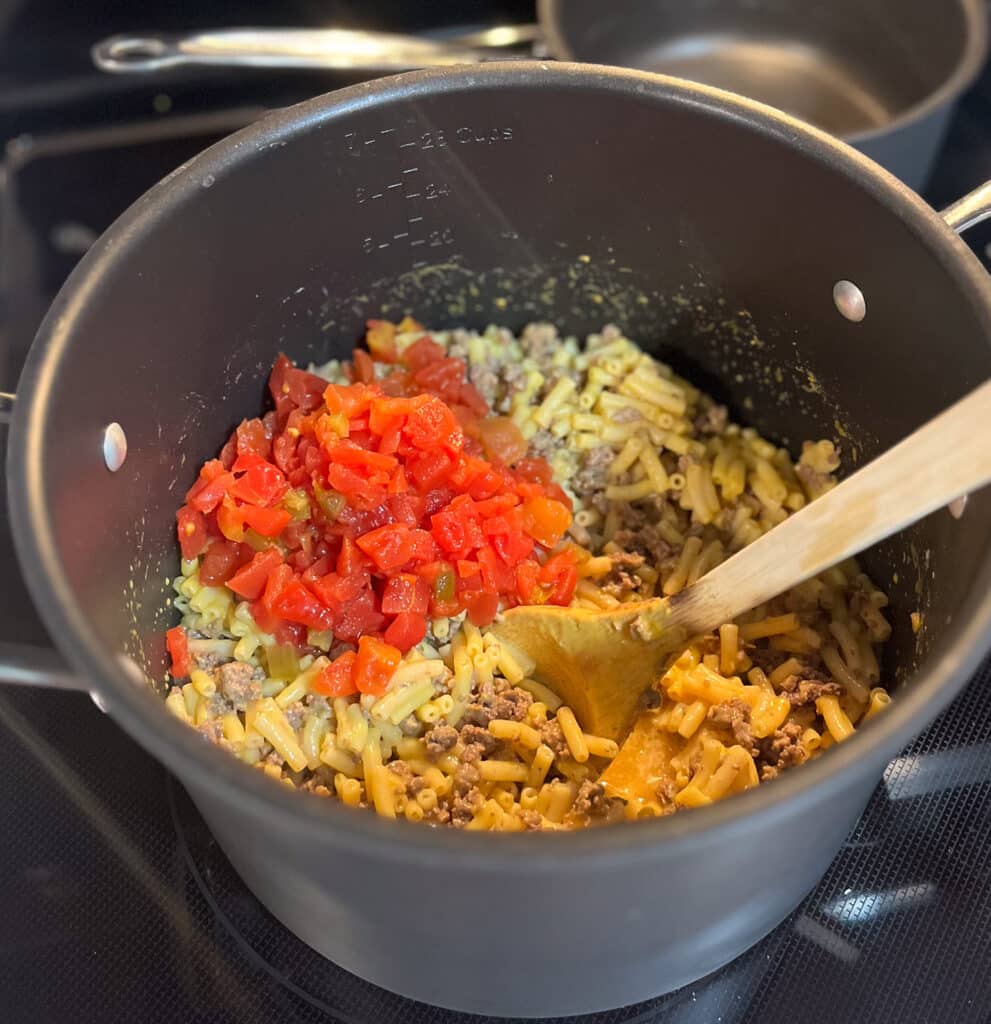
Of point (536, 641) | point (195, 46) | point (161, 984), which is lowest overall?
point (161, 984)

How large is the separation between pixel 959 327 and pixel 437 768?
2.97 feet

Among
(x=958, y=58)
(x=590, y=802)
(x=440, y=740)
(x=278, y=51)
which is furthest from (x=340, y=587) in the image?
(x=958, y=58)

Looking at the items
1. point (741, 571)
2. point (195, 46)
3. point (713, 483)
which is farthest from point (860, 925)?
point (195, 46)

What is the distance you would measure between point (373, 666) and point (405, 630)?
77 millimetres

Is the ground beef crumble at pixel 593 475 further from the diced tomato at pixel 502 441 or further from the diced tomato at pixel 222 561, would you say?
the diced tomato at pixel 222 561

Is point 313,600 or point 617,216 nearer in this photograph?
point 313,600

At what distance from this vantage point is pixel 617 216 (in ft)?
5.96

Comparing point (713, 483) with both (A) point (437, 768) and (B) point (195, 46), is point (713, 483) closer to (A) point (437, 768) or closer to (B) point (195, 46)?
(A) point (437, 768)

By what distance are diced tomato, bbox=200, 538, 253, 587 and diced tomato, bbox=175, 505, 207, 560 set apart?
19 millimetres

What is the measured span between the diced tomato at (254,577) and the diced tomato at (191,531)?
0.08 meters

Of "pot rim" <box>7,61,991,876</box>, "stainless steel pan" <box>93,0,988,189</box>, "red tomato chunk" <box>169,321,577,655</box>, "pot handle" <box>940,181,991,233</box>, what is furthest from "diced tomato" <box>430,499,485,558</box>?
"stainless steel pan" <box>93,0,988,189</box>

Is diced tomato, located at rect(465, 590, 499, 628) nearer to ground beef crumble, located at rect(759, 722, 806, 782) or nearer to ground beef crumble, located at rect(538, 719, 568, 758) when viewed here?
ground beef crumble, located at rect(538, 719, 568, 758)

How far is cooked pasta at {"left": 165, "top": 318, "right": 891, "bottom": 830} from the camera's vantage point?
5.16ft

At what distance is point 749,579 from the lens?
147cm
